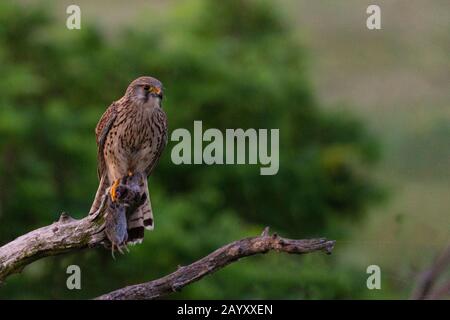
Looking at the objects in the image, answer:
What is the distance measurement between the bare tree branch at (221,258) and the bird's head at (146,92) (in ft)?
5.15

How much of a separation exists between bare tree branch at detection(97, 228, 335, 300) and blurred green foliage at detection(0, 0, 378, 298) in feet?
13.5

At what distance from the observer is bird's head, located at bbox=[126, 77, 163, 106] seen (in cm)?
760

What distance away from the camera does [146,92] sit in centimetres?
764

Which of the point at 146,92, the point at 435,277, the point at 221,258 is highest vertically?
the point at 146,92

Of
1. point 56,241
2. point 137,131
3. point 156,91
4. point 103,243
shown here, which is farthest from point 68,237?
point 156,91

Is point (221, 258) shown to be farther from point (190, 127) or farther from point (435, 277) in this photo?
point (190, 127)

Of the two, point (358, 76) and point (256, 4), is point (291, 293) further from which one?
point (358, 76)

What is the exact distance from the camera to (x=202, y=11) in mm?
19219

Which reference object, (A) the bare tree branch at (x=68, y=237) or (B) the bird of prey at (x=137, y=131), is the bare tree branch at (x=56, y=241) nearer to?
(A) the bare tree branch at (x=68, y=237)

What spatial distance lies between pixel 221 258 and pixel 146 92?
1.76m

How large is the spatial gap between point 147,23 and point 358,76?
20.9 feet

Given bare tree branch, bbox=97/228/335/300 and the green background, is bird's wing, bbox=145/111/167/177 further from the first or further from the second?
the green background

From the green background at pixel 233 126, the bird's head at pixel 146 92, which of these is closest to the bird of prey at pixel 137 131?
the bird's head at pixel 146 92
